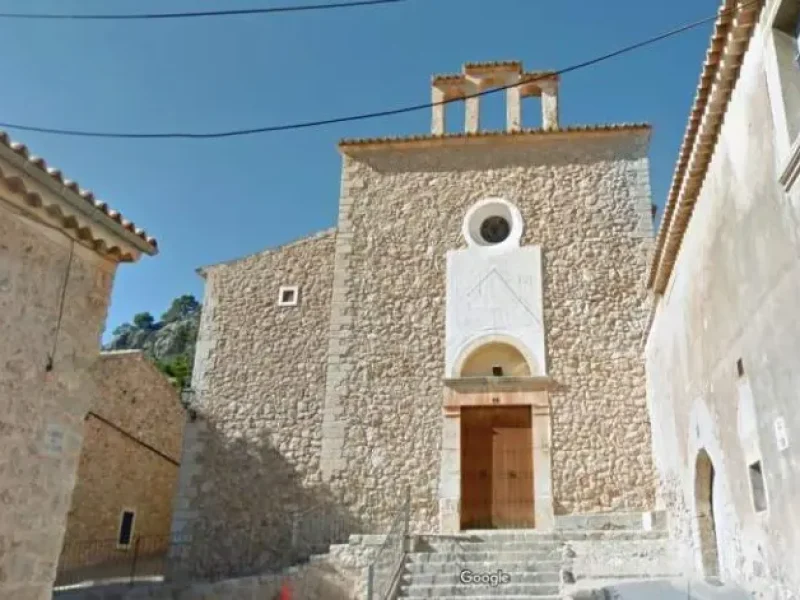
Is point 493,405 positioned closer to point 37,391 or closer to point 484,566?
point 484,566

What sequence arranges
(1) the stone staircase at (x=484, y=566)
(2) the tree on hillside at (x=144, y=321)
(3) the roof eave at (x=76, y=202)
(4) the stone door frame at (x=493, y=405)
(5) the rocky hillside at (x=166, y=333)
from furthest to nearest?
(2) the tree on hillside at (x=144, y=321)
(5) the rocky hillside at (x=166, y=333)
(4) the stone door frame at (x=493, y=405)
(1) the stone staircase at (x=484, y=566)
(3) the roof eave at (x=76, y=202)

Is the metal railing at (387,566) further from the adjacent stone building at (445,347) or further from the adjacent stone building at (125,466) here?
the adjacent stone building at (125,466)

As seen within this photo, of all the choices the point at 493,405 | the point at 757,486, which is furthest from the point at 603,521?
the point at 757,486

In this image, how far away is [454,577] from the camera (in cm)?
840

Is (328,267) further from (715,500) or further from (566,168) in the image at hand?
(715,500)

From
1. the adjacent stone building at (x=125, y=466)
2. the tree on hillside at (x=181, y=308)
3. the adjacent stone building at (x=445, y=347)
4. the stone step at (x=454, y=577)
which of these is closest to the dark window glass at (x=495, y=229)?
the adjacent stone building at (x=445, y=347)

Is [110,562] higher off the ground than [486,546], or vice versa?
[486,546]

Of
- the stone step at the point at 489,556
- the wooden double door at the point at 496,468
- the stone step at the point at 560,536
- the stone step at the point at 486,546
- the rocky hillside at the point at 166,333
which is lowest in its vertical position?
the stone step at the point at 489,556

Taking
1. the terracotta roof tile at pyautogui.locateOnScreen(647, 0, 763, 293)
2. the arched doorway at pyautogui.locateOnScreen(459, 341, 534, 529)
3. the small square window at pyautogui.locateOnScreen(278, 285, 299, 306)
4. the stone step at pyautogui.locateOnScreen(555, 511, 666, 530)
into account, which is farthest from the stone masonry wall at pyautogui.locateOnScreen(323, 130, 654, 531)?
the terracotta roof tile at pyautogui.locateOnScreen(647, 0, 763, 293)

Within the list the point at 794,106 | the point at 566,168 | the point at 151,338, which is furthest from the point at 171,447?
the point at 151,338

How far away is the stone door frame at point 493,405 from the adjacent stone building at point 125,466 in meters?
5.80

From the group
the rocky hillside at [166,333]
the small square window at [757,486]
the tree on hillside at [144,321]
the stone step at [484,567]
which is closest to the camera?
the small square window at [757,486]

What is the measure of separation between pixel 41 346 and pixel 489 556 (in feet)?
19.0

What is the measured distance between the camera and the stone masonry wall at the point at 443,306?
36.1 feet
